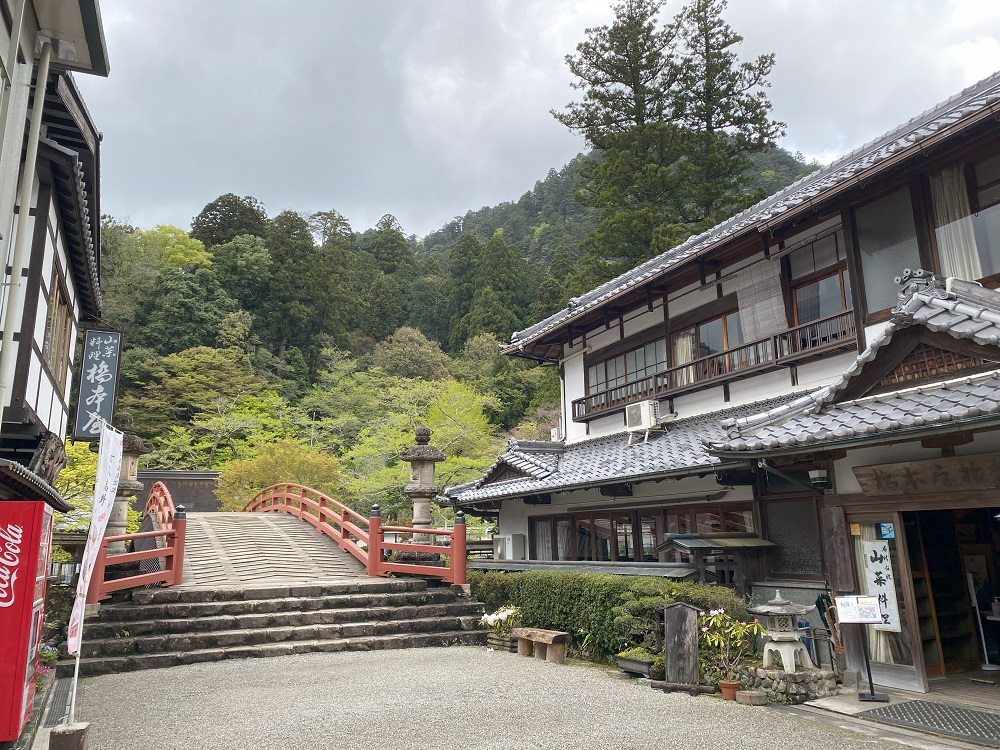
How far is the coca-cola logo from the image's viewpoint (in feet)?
18.4

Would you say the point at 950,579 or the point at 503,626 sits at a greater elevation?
the point at 950,579

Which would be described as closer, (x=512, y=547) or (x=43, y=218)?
(x=43, y=218)

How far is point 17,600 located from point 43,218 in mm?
6099

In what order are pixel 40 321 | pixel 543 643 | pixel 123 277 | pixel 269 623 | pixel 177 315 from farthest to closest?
pixel 123 277 < pixel 177 315 < pixel 269 623 < pixel 543 643 < pixel 40 321

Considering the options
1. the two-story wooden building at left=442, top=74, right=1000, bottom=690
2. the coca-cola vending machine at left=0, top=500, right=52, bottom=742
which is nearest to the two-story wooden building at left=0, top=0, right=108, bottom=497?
the coca-cola vending machine at left=0, top=500, right=52, bottom=742

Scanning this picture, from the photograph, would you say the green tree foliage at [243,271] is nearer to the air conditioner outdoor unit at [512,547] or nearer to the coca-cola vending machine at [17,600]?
the air conditioner outdoor unit at [512,547]

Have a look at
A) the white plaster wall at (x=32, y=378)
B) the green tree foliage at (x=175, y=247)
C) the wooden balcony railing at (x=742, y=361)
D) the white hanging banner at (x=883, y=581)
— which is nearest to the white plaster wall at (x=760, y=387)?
the wooden balcony railing at (x=742, y=361)

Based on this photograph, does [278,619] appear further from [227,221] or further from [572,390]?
[227,221]

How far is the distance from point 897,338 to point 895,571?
2593 mm

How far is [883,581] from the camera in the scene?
7.38 metres

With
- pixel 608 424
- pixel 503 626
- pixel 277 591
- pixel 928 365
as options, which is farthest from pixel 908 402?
pixel 277 591

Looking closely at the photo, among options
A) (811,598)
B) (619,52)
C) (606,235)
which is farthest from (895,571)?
(619,52)

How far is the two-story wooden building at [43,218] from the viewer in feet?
17.0

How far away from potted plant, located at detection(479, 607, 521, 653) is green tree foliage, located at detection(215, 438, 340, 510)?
16576 mm
